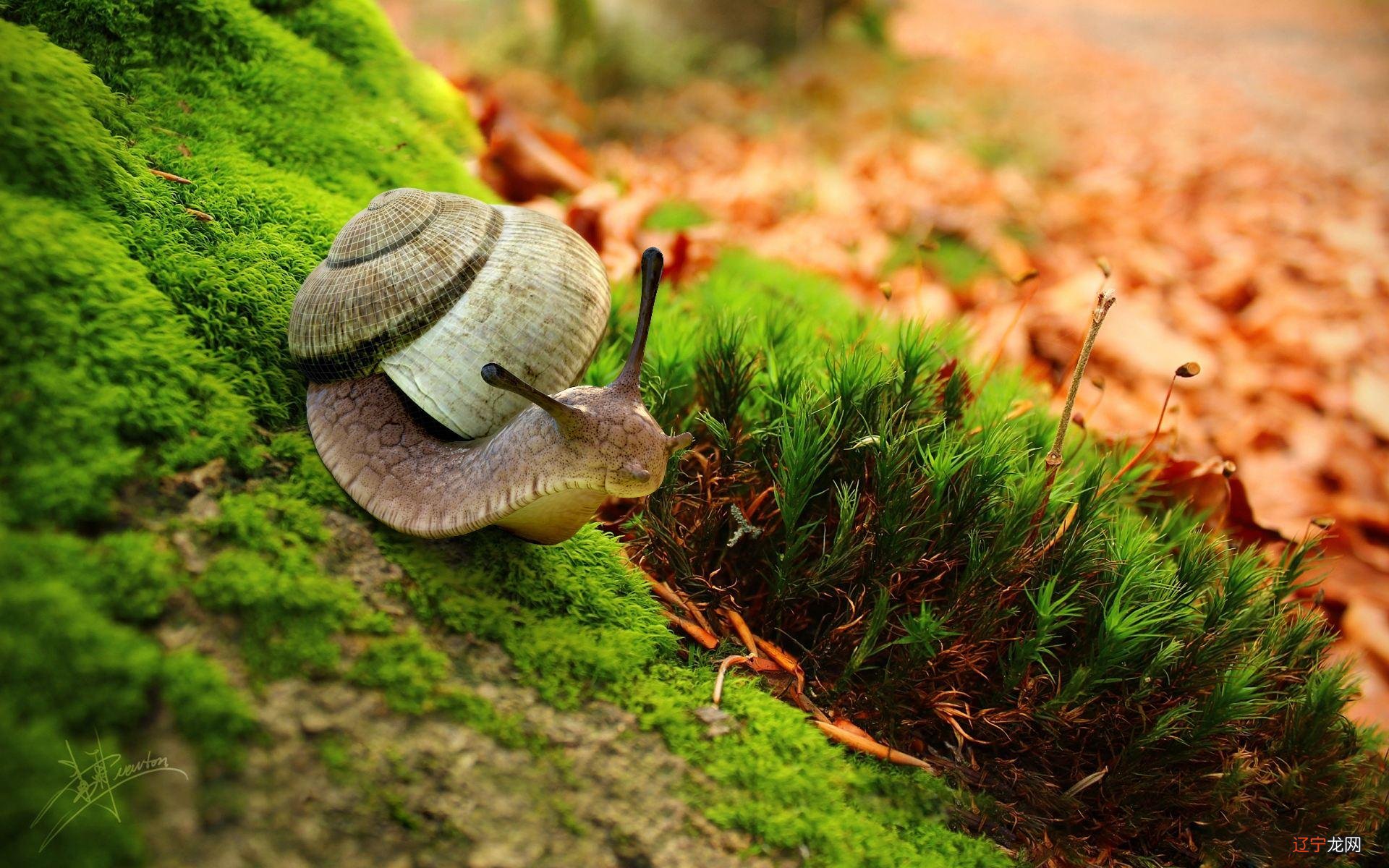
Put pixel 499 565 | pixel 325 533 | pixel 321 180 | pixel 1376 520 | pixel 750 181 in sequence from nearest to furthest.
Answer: pixel 325 533 < pixel 499 565 < pixel 321 180 < pixel 1376 520 < pixel 750 181

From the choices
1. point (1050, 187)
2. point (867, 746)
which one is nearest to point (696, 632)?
point (867, 746)

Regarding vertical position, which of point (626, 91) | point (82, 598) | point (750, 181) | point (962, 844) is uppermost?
point (626, 91)

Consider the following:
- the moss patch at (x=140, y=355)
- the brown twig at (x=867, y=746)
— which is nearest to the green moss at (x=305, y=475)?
the moss patch at (x=140, y=355)

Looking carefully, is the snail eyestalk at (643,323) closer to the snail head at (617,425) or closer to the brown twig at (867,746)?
the snail head at (617,425)

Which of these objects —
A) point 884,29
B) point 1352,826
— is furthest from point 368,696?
point 884,29

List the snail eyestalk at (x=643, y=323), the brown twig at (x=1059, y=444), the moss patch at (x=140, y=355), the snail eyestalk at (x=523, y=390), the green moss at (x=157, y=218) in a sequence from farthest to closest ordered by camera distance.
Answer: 1. the brown twig at (x=1059, y=444)
2. the snail eyestalk at (x=643, y=323)
3. the snail eyestalk at (x=523, y=390)
4. the green moss at (x=157, y=218)
5. the moss patch at (x=140, y=355)

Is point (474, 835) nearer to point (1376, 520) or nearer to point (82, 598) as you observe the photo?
point (82, 598)

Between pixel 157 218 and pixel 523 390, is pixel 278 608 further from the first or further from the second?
pixel 157 218
